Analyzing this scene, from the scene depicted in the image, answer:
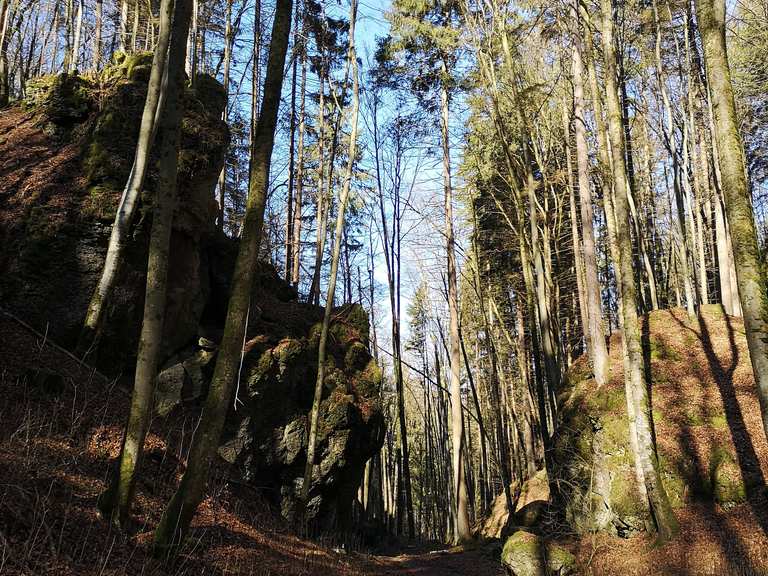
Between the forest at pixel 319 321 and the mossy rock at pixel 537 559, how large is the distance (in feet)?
0.13

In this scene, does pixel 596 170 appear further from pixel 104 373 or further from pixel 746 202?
pixel 104 373

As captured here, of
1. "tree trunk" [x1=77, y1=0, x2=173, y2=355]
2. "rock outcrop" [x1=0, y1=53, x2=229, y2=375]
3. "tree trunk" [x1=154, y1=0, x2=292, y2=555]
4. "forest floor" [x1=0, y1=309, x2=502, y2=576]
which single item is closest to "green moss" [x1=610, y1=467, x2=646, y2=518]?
"forest floor" [x1=0, y1=309, x2=502, y2=576]

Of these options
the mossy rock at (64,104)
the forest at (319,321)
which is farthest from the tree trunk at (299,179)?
the mossy rock at (64,104)

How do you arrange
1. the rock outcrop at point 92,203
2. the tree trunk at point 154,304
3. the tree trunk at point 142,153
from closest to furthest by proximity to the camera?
the tree trunk at point 154,304, the tree trunk at point 142,153, the rock outcrop at point 92,203

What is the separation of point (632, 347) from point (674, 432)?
281cm

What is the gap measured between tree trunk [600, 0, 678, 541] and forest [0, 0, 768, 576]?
0.05m

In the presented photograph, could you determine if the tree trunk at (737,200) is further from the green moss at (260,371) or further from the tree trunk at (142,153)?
the green moss at (260,371)

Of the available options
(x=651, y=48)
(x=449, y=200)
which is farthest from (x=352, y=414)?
(x=651, y=48)

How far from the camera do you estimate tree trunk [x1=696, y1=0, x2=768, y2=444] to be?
496 cm

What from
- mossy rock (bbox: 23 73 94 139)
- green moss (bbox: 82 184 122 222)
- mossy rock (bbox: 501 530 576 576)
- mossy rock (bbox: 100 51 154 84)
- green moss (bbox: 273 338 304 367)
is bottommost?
mossy rock (bbox: 501 530 576 576)

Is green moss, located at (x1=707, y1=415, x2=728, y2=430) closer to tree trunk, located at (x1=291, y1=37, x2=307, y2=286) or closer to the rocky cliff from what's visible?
the rocky cliff

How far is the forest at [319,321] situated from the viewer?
5.46 m

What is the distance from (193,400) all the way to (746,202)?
9.44m

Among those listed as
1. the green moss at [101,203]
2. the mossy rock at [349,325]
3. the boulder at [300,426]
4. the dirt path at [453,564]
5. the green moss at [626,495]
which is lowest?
the dirt path at [453,564]
